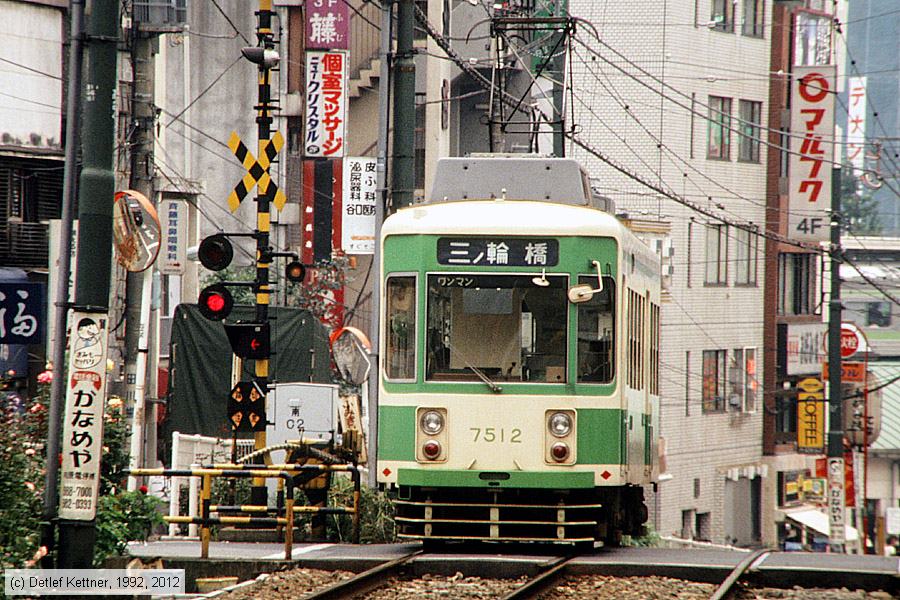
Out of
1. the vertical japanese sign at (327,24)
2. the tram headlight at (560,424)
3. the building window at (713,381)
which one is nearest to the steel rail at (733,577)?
the tram headlight at (560,424)

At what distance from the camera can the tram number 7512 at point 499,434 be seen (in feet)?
43.7

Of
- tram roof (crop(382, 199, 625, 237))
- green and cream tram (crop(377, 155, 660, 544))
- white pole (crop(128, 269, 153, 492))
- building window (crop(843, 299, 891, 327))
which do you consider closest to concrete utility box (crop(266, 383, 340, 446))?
white pole (crop(128, 269, 153, 492))

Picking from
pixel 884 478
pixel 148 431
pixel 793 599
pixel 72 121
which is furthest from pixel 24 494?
pixel 884 478

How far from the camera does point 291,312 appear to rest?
27.8 m

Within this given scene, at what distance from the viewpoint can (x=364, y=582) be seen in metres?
11.3

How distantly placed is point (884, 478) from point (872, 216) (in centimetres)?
4976

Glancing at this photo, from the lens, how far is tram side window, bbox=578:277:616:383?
13422mm

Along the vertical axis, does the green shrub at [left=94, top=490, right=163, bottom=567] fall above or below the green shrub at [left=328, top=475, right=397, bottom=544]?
above

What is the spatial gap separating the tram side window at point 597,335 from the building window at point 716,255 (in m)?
28.4

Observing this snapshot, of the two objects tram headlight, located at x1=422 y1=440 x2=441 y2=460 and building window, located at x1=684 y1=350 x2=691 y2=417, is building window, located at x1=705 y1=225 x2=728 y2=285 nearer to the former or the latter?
building window, located at x1=684 y1=350 x2=691 y2=417

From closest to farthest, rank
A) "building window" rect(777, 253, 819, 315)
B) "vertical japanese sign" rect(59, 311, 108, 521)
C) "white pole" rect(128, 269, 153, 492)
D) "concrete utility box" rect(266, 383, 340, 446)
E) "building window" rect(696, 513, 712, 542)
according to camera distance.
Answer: "vertical japanese sign" rect(59, 311, 108, 521) → "white pole" rect(128, 269, 153, 492) → "concrete utility box" rect(266, 383, 340, 446) → "building window" rect(696, 513, 712, 542) → "building window" rect(777, 253, 819, 315)

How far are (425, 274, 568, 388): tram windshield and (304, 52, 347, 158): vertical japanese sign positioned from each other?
19024 millimetres

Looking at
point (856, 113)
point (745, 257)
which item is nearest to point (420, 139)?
point (745, 257)

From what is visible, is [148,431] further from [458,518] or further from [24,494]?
[24,494]
